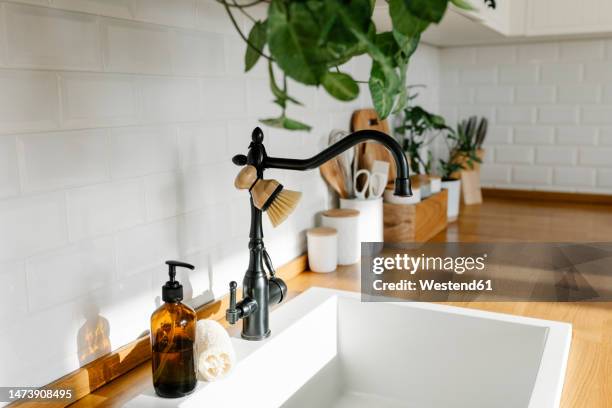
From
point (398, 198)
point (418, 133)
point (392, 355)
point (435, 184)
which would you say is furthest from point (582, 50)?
point (392, 355)

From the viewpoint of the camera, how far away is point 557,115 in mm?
2402

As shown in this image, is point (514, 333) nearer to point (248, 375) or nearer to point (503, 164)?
point (248, 375)

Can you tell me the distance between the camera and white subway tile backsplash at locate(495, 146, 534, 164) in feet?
8.13

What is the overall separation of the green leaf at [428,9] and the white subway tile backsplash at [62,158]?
1.68 ft

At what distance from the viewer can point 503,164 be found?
2.53 metres

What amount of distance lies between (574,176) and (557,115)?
244 millimetres

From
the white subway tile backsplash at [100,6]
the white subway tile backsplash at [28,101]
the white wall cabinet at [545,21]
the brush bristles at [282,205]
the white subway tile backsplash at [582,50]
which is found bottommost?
the brush bristles at [282,205]

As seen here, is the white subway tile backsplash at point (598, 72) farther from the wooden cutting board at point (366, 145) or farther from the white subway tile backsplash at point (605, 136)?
the wooden cutting board at point (366, 145)

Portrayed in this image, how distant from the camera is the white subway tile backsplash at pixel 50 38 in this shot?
0.73m

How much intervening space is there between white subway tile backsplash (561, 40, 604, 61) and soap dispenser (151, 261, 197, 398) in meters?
2.01

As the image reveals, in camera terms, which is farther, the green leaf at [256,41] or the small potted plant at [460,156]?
the small potted plant at [460,156]

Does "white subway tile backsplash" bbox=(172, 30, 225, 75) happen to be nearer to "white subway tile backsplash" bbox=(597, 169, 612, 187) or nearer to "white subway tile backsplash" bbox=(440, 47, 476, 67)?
"white subway tile backsplash" bbox=(440, 47, 476, 67)

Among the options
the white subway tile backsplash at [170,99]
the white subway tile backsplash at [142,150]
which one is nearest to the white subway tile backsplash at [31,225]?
the white subway tile backsplash at [142,150]

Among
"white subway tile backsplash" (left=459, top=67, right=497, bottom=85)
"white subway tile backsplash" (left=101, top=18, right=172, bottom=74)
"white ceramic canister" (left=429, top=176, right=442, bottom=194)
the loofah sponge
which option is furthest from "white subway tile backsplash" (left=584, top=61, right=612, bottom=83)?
the loofah sponge
